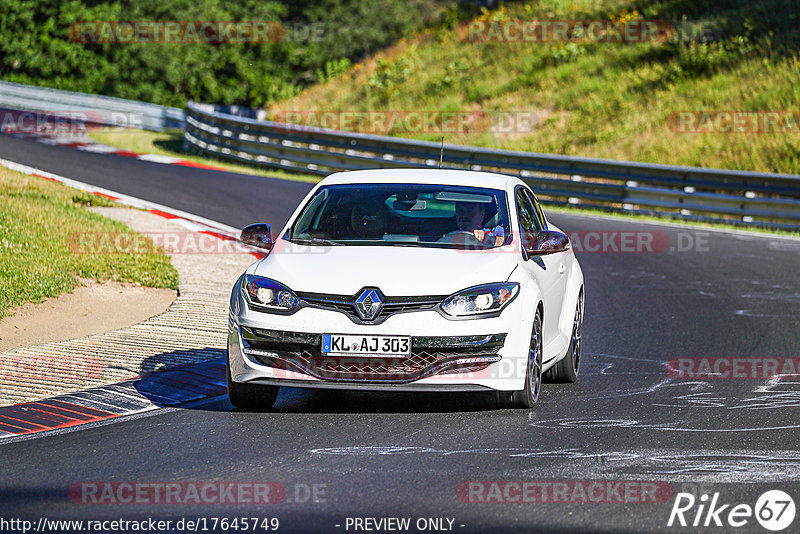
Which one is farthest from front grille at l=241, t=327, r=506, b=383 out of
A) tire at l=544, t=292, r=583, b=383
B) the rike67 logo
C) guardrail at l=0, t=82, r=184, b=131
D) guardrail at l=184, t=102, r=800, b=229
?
guardrail at l=0, t=82, r=184, b=131

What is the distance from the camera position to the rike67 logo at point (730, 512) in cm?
544

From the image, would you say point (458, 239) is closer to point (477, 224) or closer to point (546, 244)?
point (477, 224)

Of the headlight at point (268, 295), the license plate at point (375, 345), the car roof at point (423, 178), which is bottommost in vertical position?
the license plate at point (375, 345)

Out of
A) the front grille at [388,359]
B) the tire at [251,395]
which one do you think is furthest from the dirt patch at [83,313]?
the front grille at [388,359]

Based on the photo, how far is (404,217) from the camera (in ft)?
28.2

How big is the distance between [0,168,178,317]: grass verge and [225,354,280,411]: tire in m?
4.10

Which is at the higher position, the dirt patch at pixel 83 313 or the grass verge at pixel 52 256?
the grass verge at pixel 52 256

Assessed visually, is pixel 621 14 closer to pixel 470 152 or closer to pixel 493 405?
pixel 470 152

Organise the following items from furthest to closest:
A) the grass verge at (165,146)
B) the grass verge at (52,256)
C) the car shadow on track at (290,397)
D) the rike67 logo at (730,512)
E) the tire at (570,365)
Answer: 1. the grass verge at (165,146)
2. the grass verge at (52,256)
3. the tire at (570,365)
4. the car shadow on track at (290,397)
5. the rike67 logo at (730,512)

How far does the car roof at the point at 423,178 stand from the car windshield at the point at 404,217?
0.19 feet

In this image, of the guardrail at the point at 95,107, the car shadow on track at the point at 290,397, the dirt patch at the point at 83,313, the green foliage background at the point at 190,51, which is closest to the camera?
the car shadow on track at the point at 290,397

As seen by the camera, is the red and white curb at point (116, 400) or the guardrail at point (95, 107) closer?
the red and white curb at point (116, 400)

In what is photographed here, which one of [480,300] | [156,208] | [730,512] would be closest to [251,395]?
[480,300]

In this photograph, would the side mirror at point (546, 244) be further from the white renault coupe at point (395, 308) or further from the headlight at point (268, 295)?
the headlight at point (268, 295)
